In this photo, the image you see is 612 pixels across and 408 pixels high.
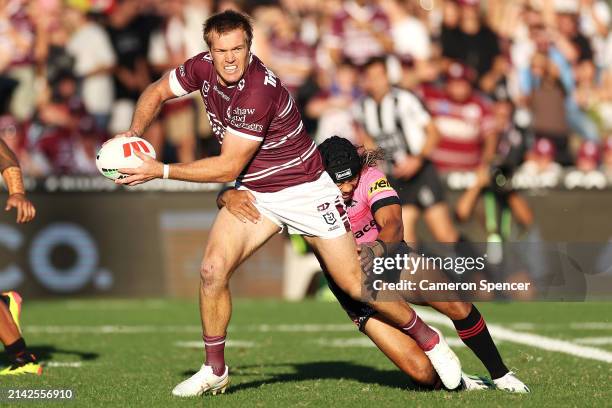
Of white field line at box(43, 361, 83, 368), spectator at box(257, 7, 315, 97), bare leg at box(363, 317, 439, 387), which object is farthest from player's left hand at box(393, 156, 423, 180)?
bare leg at box(363, 317, 439, 387)

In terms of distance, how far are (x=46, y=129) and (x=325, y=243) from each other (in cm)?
985

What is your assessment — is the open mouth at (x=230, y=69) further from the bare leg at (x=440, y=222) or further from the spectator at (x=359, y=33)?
the spectator at (x=359, y=33)

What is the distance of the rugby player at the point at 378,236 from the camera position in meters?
8.02

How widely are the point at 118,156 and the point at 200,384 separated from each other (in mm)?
1552

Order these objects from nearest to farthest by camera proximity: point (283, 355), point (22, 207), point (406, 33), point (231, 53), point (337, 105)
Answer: point (231, 53)
point (22, 207)
point (283, 355)
point (337, 105)
point (406, 33)

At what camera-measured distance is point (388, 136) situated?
47.1 ft

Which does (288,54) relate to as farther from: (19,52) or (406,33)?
(19,52)

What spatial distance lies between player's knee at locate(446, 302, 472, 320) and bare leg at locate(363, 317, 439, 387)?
0.34 metres

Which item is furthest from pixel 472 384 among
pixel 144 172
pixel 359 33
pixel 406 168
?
pixel 359 33

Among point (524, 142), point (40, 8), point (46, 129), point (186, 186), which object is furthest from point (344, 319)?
point (40, 8)

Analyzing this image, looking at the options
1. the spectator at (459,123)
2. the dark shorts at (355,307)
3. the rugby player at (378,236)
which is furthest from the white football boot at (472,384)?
the spectator at (459,123)

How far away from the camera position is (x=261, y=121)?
755 centimetres

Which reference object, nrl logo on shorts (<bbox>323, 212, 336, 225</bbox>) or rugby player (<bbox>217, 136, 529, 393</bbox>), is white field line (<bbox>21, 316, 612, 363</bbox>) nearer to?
rugby player (<bbox>217, 136, 529, 393</bbox>)

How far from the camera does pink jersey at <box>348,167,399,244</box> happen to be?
823 centimetres
